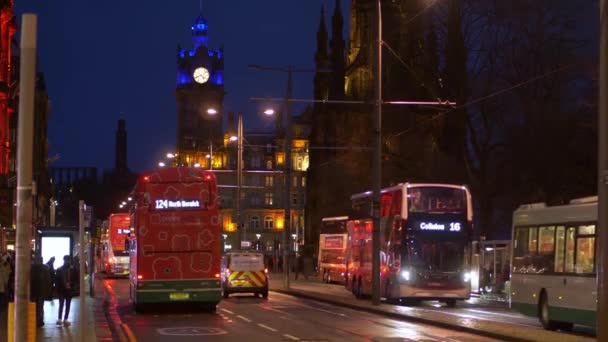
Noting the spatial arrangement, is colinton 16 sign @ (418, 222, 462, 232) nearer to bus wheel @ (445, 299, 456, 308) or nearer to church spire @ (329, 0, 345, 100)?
bus wheel @ (445, 299, 456, 308)

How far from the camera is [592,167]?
47875mm

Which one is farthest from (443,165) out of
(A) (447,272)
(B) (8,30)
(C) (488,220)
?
(B) (8,30)

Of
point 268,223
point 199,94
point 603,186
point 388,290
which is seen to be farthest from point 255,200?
point 603,186

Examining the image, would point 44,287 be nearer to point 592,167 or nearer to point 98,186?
point 592,167

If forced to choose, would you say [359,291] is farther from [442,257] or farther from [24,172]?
[24,172]

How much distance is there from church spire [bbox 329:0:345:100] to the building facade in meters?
24.2

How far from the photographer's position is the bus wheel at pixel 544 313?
85.9ft

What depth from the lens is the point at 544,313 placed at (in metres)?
26.5

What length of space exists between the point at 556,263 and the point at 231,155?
133646mm

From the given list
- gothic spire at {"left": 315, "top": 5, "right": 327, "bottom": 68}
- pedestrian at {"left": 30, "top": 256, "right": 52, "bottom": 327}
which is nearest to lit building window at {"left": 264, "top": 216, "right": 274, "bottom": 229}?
gothic spire at {"left": 315, "top": 5, "right": 327, "bottom": 68}

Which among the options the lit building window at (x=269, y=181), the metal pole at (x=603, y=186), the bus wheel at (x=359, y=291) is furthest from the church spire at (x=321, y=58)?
the metal pole at (x=603, y=186)

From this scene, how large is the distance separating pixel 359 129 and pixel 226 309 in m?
47.8

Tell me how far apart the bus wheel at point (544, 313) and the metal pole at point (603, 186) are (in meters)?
10.7

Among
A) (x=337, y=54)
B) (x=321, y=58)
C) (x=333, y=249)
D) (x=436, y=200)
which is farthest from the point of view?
(x=321, y=58)
